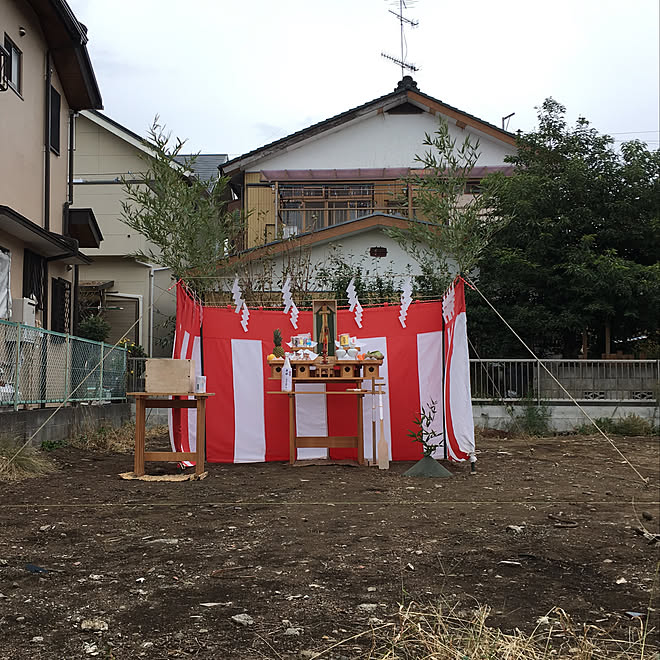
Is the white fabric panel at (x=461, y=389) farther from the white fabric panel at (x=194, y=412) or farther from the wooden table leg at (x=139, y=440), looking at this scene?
the wooden table leg at (x=139, y=440)

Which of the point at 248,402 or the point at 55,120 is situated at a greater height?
the point at 55,120

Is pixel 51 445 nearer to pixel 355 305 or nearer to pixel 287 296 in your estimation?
pixel 287 296

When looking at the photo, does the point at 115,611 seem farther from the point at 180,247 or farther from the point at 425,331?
the point at 180,247

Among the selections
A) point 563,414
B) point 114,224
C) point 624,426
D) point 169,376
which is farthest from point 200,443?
point 114,224

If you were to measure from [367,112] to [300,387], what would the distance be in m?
12.7

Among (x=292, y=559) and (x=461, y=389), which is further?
(x=461, y=389)

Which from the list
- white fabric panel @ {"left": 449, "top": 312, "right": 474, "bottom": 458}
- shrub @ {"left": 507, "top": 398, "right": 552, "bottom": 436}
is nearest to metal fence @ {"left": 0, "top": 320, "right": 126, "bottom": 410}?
white fabric panel @ {"left": 449, "top": 312, "right": 474, "bottom": 458}

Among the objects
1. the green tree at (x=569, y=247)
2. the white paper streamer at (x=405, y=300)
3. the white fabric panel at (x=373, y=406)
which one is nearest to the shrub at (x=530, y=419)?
the green tree at (x=569, y=247)

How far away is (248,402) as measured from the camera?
9211 mm

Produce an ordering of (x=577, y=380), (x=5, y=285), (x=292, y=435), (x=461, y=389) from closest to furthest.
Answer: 1. (x=461, y=389)
2. (x=292, y=435)
3. (x=5, y=285)
4. (x=577, y=380)

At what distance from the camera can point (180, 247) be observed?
460 inches

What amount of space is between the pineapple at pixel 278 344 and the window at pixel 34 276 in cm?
380

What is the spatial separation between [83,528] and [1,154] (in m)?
6.39

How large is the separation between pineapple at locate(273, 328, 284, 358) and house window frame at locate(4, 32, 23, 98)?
4702mm
